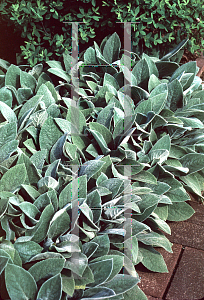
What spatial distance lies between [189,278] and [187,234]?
0.35 meters

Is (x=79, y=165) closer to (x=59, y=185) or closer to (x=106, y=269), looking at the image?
(x=59, y=185)

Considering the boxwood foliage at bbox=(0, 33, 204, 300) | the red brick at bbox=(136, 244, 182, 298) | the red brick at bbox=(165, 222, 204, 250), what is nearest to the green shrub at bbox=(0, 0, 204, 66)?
the boxwood foliage at bbox=(0, 33, 204, 300)

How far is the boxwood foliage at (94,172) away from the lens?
1622 millimetres

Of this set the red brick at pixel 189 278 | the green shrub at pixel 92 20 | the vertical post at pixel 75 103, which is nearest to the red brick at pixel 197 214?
the red brick at pixel 189 278

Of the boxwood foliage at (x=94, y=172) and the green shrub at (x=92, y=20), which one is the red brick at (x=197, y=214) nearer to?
the boxwood foliage at (x=94, y=172)

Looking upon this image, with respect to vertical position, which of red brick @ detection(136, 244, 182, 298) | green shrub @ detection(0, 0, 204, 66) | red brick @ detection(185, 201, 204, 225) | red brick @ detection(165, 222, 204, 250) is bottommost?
red brick @ detection(136, 244, 182, 298)

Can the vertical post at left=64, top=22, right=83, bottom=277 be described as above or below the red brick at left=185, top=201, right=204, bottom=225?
above

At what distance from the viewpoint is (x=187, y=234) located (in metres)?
2.24

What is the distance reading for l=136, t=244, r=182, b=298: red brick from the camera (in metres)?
1.90

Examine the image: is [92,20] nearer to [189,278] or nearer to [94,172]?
[94,172]

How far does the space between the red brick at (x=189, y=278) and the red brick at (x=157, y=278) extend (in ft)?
0.12

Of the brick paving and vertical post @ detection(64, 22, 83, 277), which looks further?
the brick paving

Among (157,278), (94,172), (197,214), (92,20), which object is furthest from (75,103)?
(157,278)

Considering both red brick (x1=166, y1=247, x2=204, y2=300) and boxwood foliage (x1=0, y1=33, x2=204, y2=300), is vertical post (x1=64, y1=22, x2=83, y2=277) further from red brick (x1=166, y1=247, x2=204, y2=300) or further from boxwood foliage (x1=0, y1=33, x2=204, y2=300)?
red brick (x1=166, y1=247, x2=204, y2=300)
